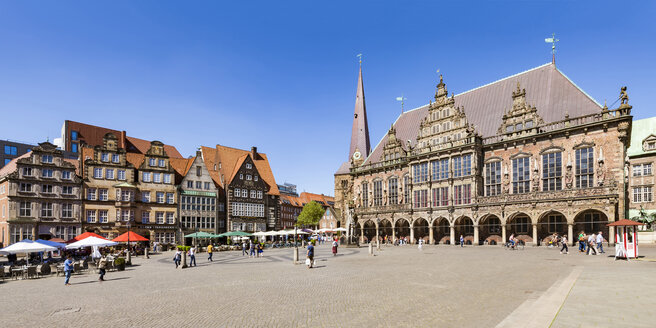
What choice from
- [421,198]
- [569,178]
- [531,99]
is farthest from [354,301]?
[421,198]

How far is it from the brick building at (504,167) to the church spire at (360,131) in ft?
41.0

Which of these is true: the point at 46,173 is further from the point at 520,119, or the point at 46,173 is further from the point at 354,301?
the point at 520,119

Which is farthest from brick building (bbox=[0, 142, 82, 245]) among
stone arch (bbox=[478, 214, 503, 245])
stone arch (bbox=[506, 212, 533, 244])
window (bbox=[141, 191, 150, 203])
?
stone arch (bbox=[506, 212, 533, 244])

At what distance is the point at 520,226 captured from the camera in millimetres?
43156

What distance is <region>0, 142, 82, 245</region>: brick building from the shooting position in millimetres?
42719

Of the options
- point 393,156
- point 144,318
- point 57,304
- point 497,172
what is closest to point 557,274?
point 144,318

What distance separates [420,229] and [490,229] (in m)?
10.7

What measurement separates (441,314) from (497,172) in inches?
1541

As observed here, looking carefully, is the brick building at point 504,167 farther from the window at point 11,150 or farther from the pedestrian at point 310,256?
the window at point 11,150

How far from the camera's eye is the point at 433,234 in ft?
A: 171

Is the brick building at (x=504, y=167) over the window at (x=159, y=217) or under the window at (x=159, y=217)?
over

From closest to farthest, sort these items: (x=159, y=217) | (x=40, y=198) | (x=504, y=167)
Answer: (x=40, y=198), (x=504, y=167), (x=159, y=217)

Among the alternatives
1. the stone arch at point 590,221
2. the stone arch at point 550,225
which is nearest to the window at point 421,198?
the stone arch at point 550,225

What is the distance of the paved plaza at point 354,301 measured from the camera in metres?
9.11
